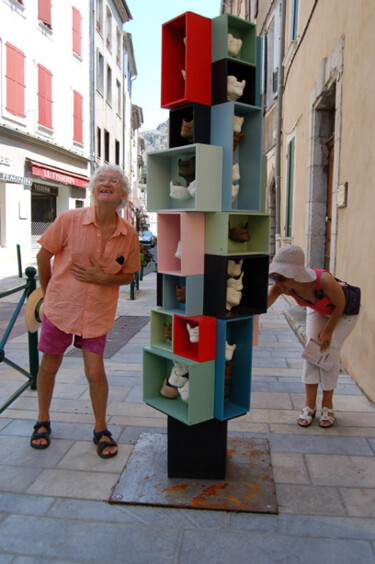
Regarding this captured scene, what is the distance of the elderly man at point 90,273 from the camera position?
118 inches

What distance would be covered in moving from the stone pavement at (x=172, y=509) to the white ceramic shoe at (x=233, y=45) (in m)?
2.40

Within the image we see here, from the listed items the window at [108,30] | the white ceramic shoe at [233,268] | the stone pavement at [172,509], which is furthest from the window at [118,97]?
the white ceramic shoe at [233,268]

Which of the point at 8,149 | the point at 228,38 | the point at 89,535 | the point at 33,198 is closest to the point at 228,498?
the point at 89,535

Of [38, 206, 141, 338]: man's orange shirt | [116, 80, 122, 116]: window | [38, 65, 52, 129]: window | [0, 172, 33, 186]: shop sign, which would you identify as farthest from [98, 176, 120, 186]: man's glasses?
[116, 80, 122, 116]: window

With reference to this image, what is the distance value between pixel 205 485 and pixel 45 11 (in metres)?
17.4

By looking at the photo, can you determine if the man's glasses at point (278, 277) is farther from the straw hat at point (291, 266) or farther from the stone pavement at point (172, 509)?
the stone pavement at point (172, 509)

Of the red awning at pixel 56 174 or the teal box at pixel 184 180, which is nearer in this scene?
the teal box at pixel 184 180

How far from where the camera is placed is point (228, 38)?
2.48 meters

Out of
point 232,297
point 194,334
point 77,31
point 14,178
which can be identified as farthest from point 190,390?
point 77,31

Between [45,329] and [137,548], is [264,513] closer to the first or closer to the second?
[137,548]

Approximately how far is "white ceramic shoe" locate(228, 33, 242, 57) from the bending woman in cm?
123

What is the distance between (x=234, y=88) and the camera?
2525 mm

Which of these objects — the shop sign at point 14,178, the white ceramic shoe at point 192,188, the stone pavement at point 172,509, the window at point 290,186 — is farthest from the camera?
the shop sign at point 14,178

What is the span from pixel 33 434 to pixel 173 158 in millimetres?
2033
